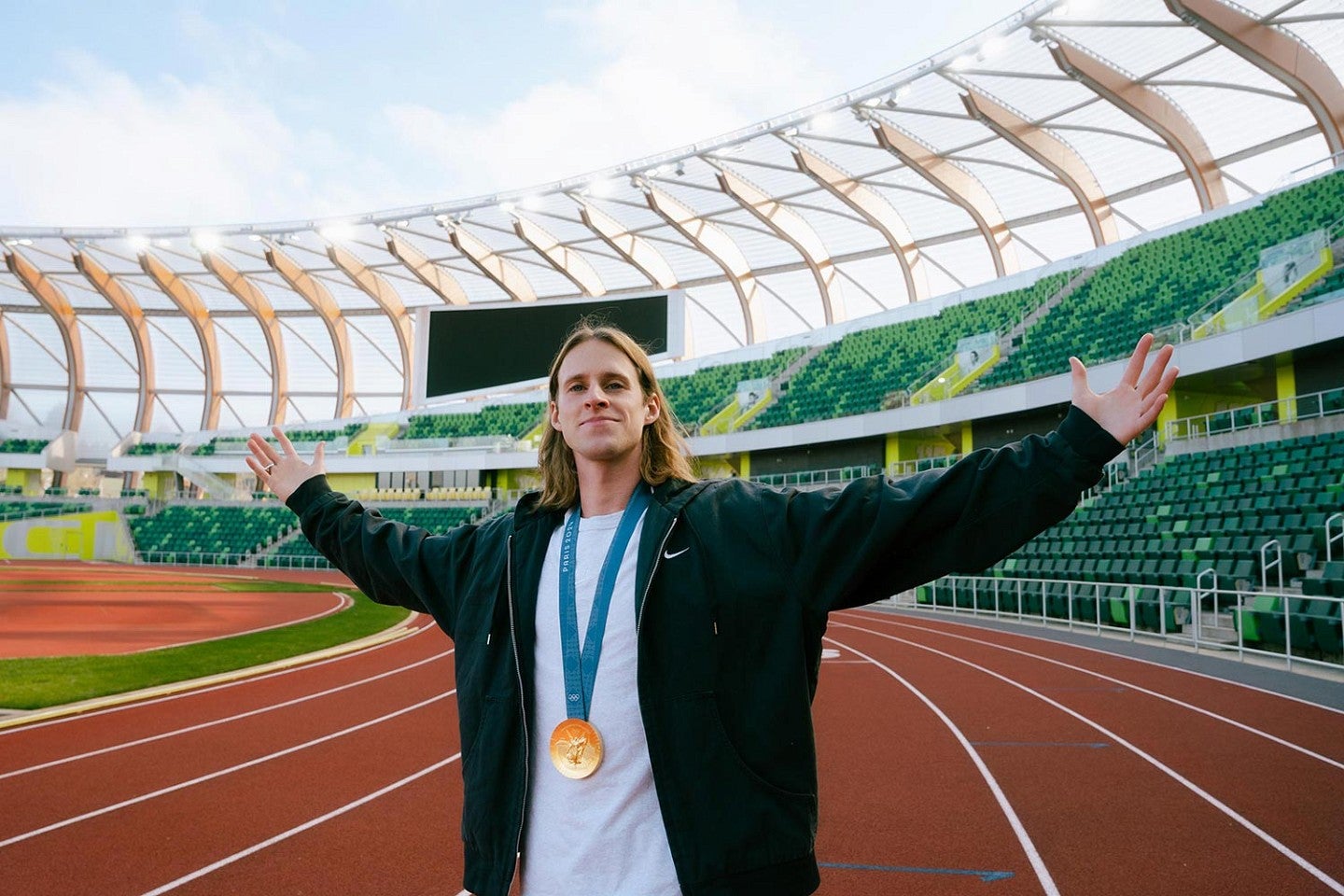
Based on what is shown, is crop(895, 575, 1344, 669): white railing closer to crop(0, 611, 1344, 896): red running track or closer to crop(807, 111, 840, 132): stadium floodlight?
crop(0, 611, 1344, 896): red running track

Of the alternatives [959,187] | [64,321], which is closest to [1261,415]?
[959,187]

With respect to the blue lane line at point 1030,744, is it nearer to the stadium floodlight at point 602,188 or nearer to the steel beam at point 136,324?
the stadium floodlight at point 602,188

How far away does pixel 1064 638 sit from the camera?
1483 centimetres

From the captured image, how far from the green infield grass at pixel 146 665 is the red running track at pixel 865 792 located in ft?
2.91

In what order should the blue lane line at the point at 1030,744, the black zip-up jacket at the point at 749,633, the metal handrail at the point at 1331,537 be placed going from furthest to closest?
the metal handrail at the point at 1331,537
the blue lane line at the point at 1030,744
the black zip-up jacket at the point at 749,633

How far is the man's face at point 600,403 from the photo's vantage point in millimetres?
2109

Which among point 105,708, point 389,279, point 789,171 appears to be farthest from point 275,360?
point 105,708

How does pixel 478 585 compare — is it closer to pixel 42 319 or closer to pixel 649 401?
pixel 649 401

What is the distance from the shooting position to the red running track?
15.4 ft

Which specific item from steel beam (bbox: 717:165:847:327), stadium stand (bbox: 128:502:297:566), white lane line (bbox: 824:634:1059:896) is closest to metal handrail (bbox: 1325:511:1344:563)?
white lane line (bbox: 824:634:1059:896)

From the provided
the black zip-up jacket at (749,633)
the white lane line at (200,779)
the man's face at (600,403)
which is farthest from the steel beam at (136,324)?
the black zip-up jacket at (749,633)

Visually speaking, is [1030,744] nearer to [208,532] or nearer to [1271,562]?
[1271,562]

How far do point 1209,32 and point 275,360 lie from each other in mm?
49364

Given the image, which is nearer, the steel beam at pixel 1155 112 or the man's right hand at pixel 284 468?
the man's right hand at pixel 284 468
